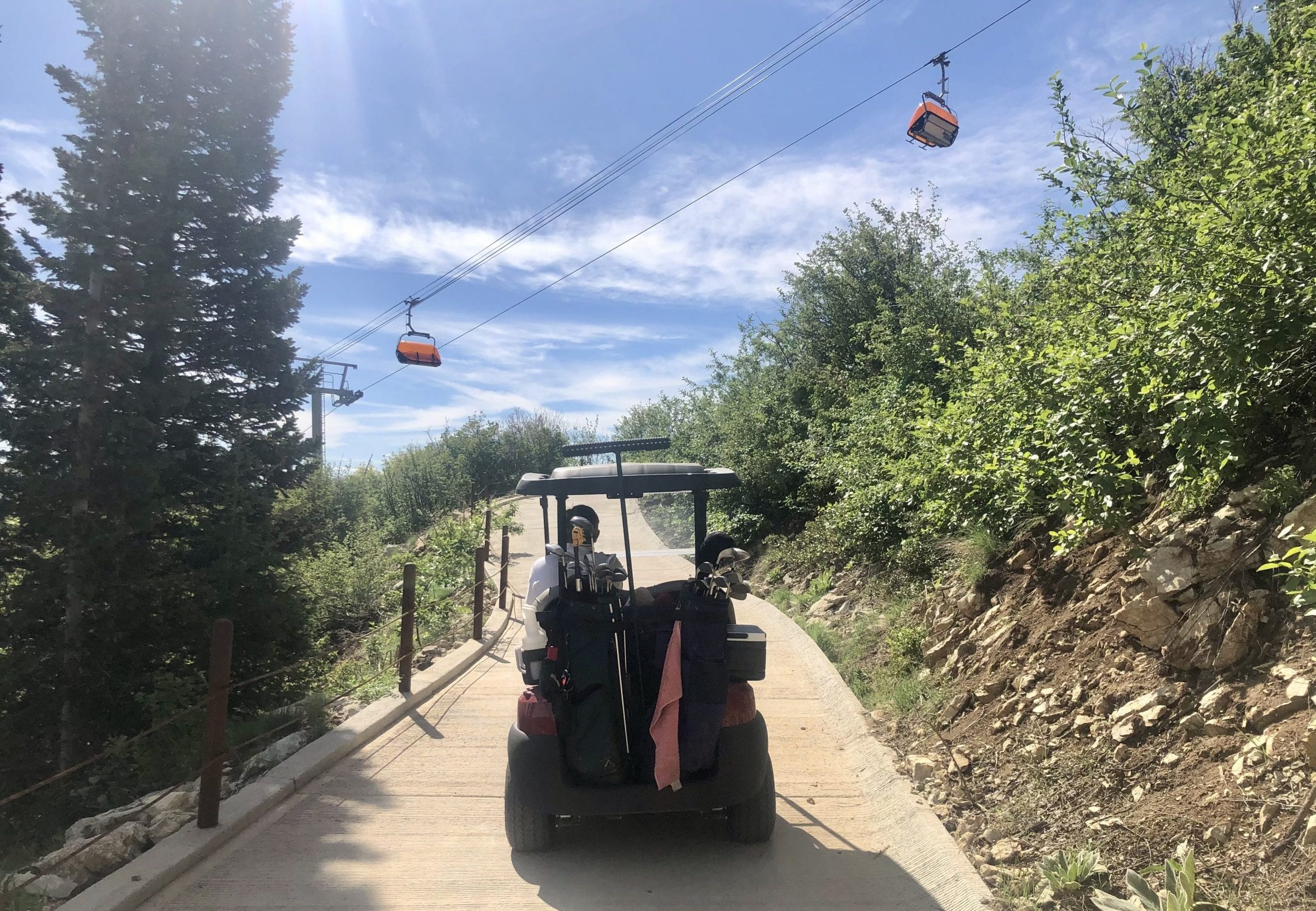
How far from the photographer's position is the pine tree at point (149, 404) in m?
8.03

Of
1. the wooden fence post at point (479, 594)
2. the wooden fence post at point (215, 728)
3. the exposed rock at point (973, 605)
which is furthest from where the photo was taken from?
the wooden fence post at point (479, 594)

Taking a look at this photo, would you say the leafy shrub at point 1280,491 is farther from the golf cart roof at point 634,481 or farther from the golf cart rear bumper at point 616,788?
the golf cart rear bumper at point 616,788

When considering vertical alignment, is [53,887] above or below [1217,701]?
below

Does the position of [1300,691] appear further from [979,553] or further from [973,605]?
[979,553]

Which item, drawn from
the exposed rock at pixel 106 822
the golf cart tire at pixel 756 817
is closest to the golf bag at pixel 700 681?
the golf cart tire at pixel 756 817

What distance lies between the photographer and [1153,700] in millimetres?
3672

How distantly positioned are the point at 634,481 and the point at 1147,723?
2.76 meters

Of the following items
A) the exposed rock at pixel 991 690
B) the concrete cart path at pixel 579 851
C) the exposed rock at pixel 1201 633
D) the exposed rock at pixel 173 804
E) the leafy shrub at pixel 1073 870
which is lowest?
the concrete cart path at pixel 579 851

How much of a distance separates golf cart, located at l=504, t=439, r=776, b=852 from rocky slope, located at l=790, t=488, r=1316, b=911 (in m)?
1.32

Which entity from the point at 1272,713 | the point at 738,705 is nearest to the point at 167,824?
the point at 738,705

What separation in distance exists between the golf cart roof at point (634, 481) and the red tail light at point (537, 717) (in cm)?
115

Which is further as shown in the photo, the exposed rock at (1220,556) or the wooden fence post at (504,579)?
the wooden fence post at (504,579)

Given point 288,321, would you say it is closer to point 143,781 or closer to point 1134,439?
point 143,781

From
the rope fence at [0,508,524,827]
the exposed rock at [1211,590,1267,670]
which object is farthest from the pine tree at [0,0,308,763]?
the exposed rock at [1211,590,1267,670]
